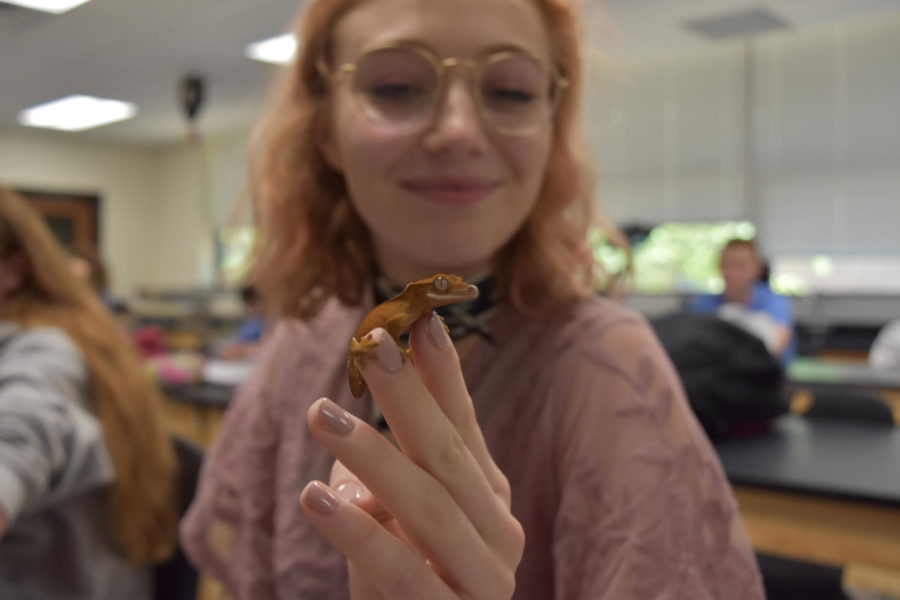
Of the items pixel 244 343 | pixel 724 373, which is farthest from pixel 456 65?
pixel 244 343

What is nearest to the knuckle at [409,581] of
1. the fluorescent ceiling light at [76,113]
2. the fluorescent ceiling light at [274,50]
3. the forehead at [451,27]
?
the forehead at [451,27]

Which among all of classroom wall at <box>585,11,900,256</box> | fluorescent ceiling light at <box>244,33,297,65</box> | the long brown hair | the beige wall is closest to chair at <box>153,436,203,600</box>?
the long brown hair

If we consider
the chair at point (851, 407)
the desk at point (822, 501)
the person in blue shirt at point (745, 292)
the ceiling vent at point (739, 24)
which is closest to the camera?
the desk at point (822, 501)

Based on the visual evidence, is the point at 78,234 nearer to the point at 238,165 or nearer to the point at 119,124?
the point at 119,124

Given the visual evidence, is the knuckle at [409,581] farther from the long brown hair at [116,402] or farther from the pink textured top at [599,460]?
the long brown hair at [116,402]

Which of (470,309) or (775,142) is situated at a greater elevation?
(775,142)

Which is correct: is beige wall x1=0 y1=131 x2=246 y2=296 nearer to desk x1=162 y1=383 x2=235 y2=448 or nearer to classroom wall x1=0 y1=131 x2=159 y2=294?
classroom wall x1=0 y1=131 x2=159 y2=294

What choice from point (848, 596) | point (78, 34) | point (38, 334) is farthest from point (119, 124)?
point (848, 596)

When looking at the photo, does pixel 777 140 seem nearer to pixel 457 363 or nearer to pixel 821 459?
pixel 821 459
